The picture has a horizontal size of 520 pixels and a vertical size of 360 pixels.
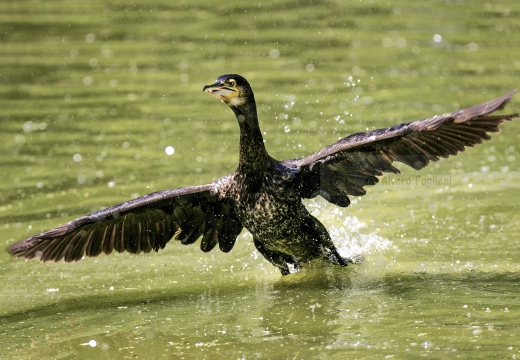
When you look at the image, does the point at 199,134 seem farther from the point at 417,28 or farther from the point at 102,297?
the point at 417,28

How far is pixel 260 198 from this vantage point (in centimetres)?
800

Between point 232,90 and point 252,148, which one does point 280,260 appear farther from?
point 232,90

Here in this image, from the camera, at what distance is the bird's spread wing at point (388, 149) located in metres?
7.02

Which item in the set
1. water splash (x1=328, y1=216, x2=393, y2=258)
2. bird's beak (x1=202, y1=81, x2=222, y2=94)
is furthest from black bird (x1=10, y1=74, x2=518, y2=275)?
water splash (x1=328, y1=216, x2=393, y2=258)

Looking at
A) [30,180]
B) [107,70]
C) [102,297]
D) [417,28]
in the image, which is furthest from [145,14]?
[102,297]

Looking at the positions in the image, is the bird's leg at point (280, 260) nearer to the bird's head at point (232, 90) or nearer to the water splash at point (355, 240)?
the water splash at point (355, 240)

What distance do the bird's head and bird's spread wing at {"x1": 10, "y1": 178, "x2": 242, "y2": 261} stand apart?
85cm

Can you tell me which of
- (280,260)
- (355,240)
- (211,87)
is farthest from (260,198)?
(355,240)

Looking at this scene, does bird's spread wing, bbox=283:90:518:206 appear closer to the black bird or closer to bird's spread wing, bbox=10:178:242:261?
the black bird

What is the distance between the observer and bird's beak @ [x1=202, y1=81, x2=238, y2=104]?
766 centimetres

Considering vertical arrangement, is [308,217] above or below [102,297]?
above

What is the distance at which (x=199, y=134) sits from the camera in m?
12.9

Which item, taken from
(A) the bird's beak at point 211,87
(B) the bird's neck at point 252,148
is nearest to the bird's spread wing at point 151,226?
(B) the bird's neck at point 252,148

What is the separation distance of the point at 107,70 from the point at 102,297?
832 cm
